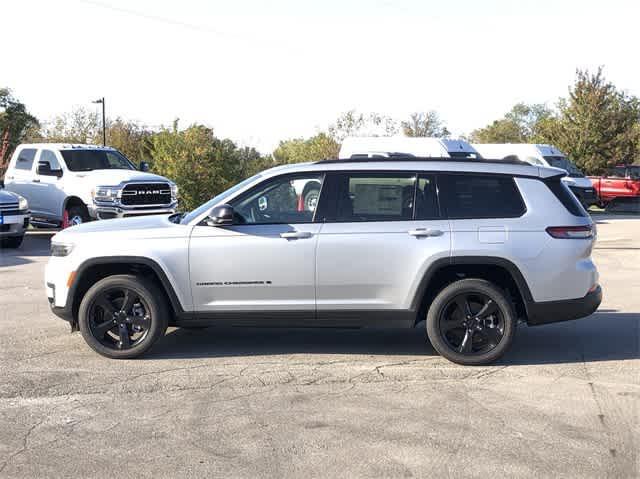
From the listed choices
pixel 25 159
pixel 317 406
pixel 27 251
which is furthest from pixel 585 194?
pixel 317 406

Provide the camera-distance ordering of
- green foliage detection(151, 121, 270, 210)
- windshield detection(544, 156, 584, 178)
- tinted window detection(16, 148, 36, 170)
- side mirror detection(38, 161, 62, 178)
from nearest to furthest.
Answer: side mirror detection(38, 161, 62, 178)
tinted window detection(16, 148, 36, 170)
green foliage detection(151, 121, 270, 210)
windshield detection(544, 156, 584, 178)

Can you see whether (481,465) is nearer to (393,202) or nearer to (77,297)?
(393,202)

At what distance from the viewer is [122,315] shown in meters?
7.29

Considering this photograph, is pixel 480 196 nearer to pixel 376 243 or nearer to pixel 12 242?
pixel 376 243

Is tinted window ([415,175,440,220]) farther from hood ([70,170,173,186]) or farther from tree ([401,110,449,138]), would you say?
tree ([401,110,449,138])

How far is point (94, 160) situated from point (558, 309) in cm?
1448

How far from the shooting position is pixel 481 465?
473 cm

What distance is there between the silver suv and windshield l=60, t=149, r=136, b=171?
12129 mm

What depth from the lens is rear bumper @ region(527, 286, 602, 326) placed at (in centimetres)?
708

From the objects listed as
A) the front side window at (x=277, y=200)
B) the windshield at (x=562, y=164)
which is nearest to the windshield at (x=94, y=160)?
the front side window at (x=277, y=200)

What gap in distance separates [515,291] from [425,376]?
1.24m

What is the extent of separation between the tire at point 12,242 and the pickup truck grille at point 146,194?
2326mm

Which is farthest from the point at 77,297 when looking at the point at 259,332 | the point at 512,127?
the point at 512,127

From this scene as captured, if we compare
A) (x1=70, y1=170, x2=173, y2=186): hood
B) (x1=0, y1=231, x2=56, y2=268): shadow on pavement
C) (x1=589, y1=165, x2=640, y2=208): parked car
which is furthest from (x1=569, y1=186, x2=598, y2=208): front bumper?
(x1=0, y1=231, x2=56, y2=268): shadow on pavement
